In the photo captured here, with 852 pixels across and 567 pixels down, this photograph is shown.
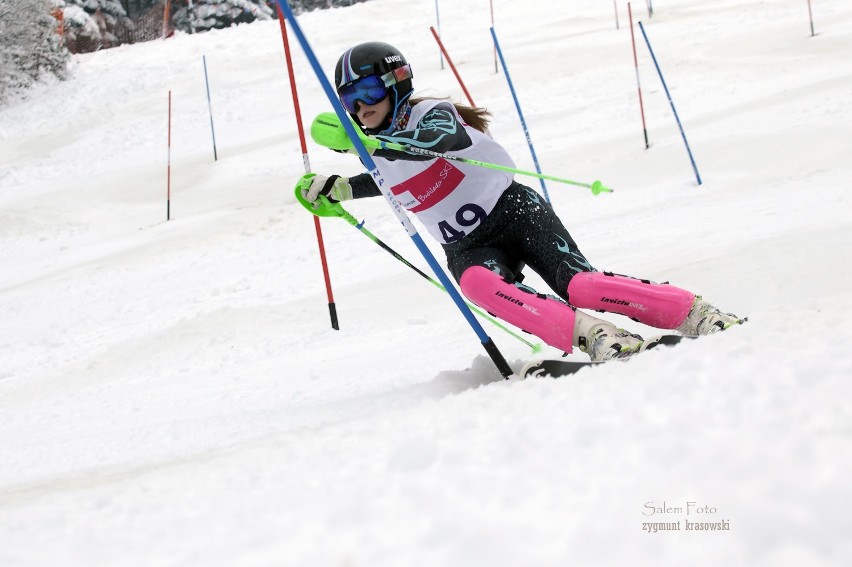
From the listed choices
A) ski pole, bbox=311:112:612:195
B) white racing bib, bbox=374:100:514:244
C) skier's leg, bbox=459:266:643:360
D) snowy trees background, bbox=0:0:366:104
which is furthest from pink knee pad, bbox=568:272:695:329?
snowy trees background, bbox=0:0:366:104

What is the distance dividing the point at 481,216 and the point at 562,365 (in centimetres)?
92

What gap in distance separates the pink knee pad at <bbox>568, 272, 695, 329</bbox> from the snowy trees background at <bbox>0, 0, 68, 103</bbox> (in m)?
19.0

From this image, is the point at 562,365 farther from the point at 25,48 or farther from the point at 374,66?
the point at 25,48

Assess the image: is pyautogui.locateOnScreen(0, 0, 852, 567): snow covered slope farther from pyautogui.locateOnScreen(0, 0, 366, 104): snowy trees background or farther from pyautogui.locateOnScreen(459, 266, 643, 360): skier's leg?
pyautogui.locateOnScreen(0, 0, 366, 104): snowy trees background

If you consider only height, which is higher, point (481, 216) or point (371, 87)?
point (371, 87)

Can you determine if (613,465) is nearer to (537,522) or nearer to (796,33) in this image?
(537,522)

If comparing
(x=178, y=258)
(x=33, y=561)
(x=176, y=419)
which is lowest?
(x=178, y=258)

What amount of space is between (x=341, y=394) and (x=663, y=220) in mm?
4362

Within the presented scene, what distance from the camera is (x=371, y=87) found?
2.97 metres

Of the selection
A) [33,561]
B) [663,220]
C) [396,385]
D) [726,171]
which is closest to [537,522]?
[33,561]

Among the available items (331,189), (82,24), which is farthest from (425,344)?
(82,24)

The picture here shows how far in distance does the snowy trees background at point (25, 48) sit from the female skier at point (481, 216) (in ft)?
59.3

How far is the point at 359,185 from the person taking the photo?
3.34 meters

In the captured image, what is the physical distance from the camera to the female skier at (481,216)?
8.68 feet
